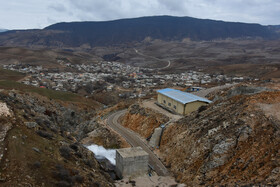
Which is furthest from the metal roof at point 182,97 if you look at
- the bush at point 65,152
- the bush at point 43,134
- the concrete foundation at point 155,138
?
the bush at point 43,134

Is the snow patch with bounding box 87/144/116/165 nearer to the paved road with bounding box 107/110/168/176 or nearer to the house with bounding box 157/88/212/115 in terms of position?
the paved road with bounding box 107/110/168/176

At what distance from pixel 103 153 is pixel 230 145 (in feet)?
49.6

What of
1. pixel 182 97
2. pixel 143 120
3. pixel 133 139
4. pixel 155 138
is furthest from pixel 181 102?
pixel 133 139

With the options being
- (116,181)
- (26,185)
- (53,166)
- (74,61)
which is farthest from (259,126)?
(74,61)

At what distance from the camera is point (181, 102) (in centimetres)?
3108

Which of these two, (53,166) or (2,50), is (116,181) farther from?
(2,50)

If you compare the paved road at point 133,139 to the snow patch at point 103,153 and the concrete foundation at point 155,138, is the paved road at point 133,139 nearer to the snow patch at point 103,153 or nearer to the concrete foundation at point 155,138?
the concrete foundation at point 155,138

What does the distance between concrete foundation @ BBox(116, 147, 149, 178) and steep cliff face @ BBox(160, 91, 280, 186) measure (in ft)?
10.2

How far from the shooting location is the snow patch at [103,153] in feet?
84.4

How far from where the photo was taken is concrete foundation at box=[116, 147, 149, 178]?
20.9 meters

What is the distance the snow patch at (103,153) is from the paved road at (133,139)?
114 inches

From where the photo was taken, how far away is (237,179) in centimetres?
1516

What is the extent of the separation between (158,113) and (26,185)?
2217 centimetres

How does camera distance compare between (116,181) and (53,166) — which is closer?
(53,166)
